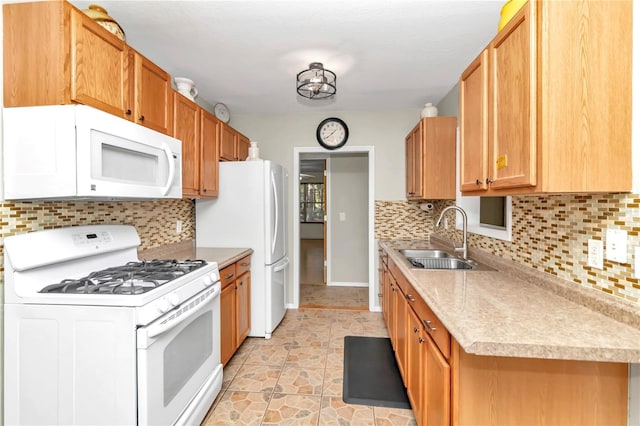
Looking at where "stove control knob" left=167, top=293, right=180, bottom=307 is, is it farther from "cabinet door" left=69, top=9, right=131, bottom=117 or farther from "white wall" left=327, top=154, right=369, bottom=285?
"white wall" left=327, top=154, right=369, bottom=285

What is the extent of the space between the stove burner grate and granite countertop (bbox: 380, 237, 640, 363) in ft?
4.40

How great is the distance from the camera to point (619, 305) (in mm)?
1107

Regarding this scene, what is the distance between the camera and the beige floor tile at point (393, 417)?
1.86m

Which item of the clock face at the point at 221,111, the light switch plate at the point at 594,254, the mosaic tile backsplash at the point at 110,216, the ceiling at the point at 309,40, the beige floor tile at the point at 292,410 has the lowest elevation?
the beige floor tile at the point at 292,410

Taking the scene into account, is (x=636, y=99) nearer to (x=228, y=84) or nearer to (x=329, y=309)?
(x=228, y=84)

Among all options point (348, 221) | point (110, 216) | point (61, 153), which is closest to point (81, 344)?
point (61, 153)

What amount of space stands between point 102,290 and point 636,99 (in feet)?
7.41

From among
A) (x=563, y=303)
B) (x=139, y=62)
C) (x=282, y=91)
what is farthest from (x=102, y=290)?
(x=282, y=91)

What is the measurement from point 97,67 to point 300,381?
7.64 ft

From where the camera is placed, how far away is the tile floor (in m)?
1.91

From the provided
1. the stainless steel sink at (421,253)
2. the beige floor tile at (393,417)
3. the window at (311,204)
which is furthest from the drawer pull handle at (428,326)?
the window at (311,204)

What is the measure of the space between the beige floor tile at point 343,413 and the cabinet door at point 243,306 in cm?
98

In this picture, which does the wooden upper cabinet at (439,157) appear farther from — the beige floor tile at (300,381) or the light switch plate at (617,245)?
the beige floor tile at (300,381)

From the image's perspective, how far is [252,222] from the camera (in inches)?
117
